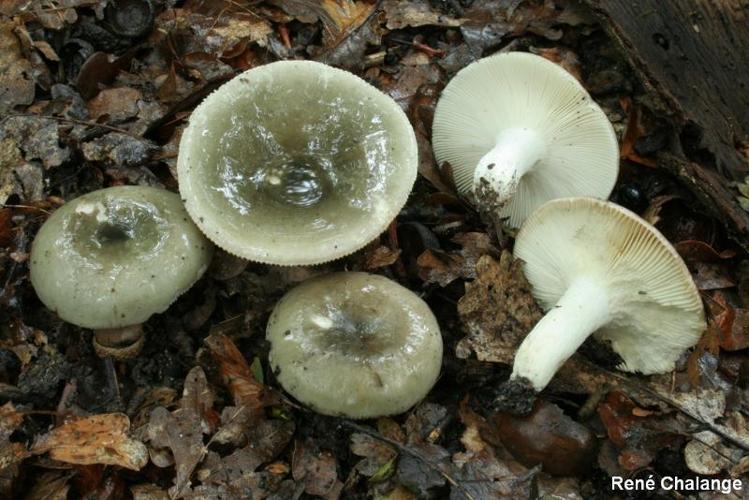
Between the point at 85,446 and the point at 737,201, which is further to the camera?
the point at 737,201

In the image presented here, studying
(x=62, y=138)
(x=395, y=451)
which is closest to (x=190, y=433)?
(x=395, y=451)

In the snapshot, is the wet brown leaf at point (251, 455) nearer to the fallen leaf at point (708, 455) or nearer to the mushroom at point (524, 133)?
the mushroom at point (524, 133)

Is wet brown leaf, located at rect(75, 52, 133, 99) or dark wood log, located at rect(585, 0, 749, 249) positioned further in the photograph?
wet brown leaf, located at rect(75, 52, 133, 99)

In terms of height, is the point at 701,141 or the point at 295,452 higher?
the point at 701,141

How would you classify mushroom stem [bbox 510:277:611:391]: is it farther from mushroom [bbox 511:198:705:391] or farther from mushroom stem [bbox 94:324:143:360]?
mushroom stem [bbox 94:324:143:360]

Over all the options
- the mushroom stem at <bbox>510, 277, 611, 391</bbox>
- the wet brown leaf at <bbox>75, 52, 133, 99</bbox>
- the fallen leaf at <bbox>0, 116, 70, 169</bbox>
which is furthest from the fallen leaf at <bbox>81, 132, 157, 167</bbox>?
the mushroom stem at <bbox>510, 277, 611, 391</bbox>

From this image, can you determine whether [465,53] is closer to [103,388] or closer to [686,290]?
[686,290]
